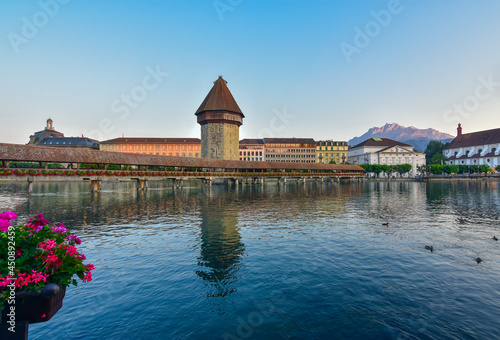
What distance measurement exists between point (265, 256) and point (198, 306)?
176 inches

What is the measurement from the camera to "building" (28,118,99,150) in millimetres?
100562

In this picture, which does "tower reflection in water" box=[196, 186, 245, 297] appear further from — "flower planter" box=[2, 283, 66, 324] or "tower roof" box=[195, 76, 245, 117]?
"tower roof" box=[195, 76, 245, 117]

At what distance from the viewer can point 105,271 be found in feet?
30.9

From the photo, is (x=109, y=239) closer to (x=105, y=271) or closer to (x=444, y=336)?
(x=105, y=271)

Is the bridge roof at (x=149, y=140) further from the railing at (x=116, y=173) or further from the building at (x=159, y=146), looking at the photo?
the railing at (x=116, y=173)

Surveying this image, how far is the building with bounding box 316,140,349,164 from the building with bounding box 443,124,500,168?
5961 centimetres

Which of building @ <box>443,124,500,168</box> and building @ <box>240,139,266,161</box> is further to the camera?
building @ <box>240,139,266,161</box>

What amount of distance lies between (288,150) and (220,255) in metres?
111

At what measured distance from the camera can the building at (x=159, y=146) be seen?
366 feet

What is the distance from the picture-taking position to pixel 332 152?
123750 mm

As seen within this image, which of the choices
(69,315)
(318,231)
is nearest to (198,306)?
(69,315)

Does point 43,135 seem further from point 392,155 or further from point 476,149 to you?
point 476,149

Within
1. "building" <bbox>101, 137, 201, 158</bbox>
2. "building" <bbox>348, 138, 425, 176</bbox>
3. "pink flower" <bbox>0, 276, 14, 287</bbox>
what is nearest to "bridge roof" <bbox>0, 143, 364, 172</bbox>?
"pink flower" <bbox>0, 276, 14, 287</bbox>

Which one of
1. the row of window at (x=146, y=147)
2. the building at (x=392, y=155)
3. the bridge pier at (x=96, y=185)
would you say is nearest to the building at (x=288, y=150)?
the building at (x=392, y=155)
